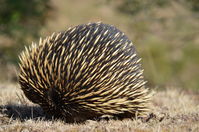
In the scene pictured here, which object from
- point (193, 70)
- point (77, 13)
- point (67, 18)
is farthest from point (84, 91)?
point (77, 13)

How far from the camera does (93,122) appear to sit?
6.07 meters

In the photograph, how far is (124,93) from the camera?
5.98 metres

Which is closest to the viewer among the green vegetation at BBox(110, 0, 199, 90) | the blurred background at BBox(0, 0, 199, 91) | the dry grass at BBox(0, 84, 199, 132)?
the dry grass at BBox(0, 84, 199, 132)

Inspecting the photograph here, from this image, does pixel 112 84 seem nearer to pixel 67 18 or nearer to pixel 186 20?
pixel 186 20

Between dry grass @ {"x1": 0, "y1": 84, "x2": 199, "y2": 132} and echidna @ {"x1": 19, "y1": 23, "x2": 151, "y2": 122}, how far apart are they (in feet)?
0.85

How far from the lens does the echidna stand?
18.7 ft

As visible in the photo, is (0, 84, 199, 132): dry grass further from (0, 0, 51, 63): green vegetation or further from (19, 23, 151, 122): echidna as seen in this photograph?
(0, 0, 51, 63): green vegetation

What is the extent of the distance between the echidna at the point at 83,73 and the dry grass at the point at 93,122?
0.85ft

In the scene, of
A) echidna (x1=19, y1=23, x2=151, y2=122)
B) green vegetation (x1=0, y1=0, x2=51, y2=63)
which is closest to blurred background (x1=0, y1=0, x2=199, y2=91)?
green vegetation (x1=0, y1=0, x2=51, y2=63)

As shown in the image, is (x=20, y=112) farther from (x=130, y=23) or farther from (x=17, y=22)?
(x=17, y=22)

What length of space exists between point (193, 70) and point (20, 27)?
32.2ft

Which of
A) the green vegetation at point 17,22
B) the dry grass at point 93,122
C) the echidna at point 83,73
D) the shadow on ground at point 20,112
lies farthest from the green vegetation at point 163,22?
the echidna at point 83,73

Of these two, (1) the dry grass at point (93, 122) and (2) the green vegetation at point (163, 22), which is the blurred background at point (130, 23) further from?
(1) the dry grass at point (93, 122)

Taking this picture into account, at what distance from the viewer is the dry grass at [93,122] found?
5363mm
